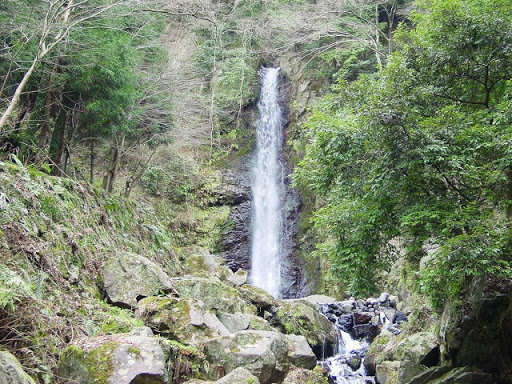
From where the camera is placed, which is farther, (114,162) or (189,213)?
(189,213)

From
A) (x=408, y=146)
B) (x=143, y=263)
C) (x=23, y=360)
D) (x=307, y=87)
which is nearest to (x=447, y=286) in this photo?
(x=408, y=146)

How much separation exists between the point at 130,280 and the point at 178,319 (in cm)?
129

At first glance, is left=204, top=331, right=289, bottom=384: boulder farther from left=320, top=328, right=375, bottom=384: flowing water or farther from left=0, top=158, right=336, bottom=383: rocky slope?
left=320, top=328, right=375, bottom=384: flowing water

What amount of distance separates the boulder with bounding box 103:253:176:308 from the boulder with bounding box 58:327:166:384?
7.57ft

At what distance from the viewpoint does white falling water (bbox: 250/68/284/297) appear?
840 inches

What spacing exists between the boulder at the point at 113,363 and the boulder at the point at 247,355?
1812mm

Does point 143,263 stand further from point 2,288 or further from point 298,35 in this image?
point 298,35

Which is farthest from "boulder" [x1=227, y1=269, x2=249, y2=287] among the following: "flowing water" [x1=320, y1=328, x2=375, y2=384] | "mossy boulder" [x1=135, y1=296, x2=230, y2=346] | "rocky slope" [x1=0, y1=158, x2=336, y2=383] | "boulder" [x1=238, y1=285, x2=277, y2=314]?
"mossy boulder" [x1=135, y1=296, x2=230, y2=346]

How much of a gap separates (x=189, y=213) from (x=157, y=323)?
15.1 meters

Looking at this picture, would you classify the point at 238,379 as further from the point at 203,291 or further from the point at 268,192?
the point at 268,192

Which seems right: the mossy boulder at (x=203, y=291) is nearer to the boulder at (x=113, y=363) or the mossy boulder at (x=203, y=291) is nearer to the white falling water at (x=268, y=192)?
the boulder at (x=113, y=363)

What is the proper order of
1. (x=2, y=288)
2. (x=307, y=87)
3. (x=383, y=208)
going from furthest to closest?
(x=307, y=87)
(x=383, y=208)
(x=2, y=288)

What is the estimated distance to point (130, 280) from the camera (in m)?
7.59

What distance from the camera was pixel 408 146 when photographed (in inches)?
252
